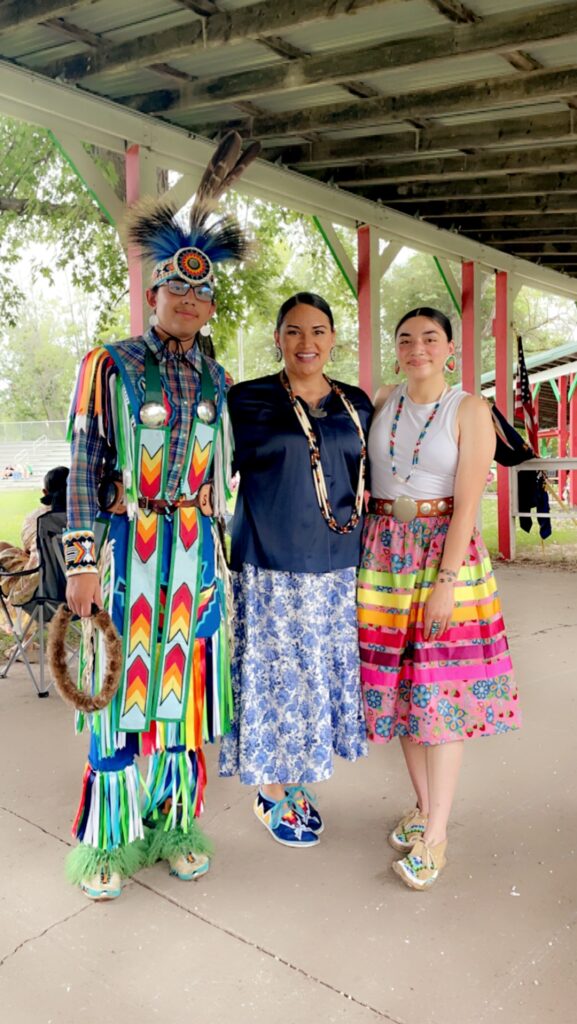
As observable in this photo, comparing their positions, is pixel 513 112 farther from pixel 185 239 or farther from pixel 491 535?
pixel 491 535

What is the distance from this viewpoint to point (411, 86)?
4.15 m

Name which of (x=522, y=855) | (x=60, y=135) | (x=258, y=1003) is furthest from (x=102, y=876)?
(x=60, y=135)

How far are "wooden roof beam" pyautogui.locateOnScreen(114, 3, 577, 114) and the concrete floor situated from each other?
2.83 meters

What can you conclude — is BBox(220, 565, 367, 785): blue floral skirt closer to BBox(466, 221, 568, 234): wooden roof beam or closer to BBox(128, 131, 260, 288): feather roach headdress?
BBox(128, 131, 260, 288): feather roach headdress

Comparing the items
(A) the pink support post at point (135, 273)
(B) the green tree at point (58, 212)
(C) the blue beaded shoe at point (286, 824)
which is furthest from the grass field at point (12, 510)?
(C) the blue beaded shoe at point (286, 824)

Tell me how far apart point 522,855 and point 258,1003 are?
923mm

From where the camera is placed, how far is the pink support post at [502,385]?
25.3ft

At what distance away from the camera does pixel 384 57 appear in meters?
3.72

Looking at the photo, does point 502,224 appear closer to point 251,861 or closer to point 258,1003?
point 251,861

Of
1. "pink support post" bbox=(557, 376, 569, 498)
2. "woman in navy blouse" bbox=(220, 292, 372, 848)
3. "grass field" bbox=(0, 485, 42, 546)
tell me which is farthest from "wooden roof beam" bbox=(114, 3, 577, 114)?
"pink support post" bbox=(557, 376, 569, 498)

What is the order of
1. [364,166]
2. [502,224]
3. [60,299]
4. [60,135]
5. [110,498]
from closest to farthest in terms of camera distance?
[110,498] < [60,135] < [364,166] < [502,224] < [60,299]

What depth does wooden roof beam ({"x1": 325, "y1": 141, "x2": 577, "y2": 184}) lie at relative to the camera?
510cm

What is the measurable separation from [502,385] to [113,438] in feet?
21.1

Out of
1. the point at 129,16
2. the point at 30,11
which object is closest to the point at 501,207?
the point at 129,16
